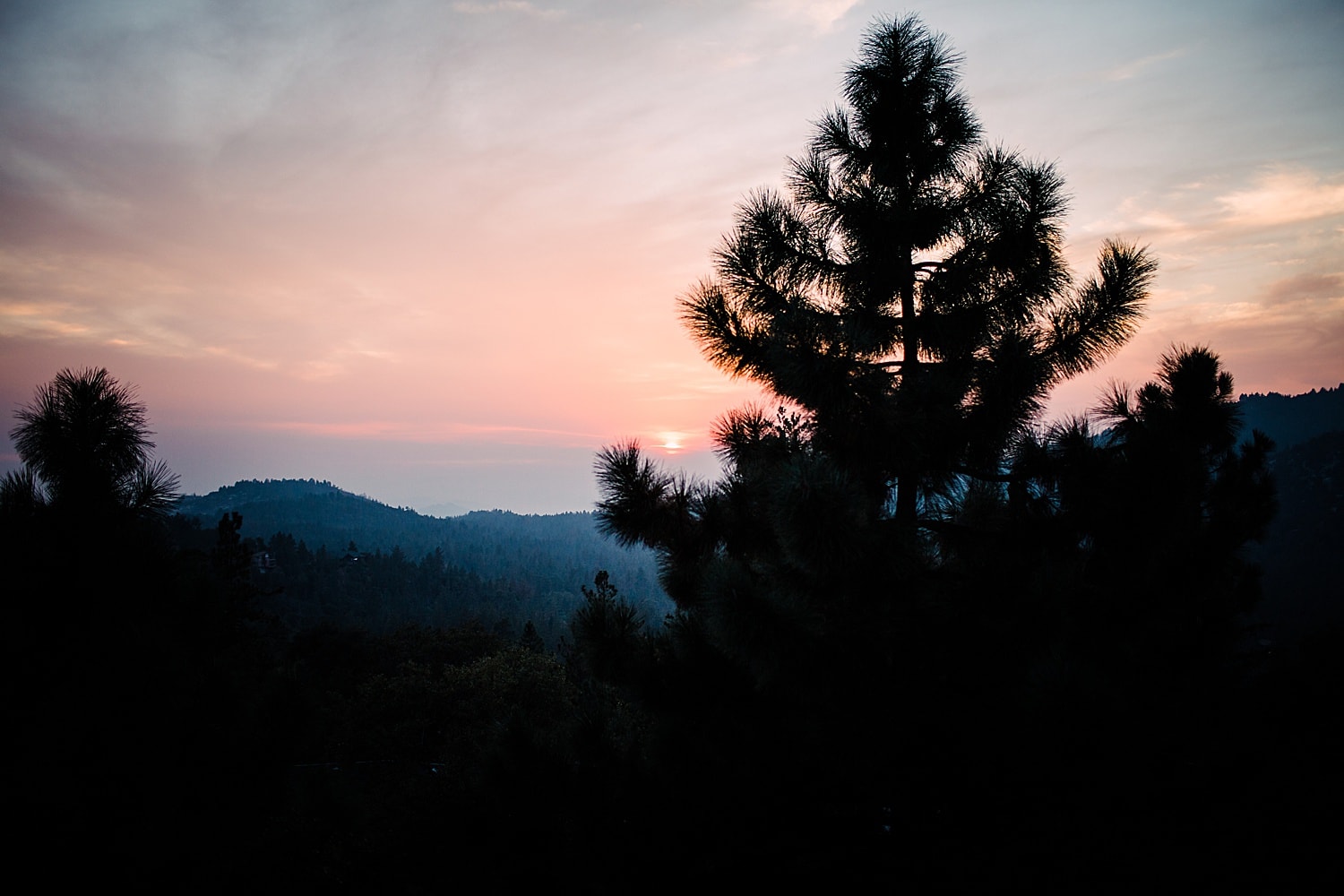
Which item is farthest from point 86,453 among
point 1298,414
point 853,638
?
point 1298,414

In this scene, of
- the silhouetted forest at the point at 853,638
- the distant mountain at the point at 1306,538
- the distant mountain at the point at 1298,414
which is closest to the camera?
the silhouetted forest at the point at 853,638

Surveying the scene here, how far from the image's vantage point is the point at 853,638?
3426mm

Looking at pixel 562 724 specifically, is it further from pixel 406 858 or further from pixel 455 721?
pixel 455 721

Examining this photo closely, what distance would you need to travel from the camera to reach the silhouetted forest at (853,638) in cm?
312

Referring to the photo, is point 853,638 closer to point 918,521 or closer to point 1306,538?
point 918,521

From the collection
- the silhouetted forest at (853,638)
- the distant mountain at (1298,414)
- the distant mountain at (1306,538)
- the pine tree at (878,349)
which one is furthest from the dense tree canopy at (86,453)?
the distant mountain at (1298,414)

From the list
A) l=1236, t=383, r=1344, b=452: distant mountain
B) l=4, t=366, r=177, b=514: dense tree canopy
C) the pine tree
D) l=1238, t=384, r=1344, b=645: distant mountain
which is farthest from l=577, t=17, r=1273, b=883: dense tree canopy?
l=1236, t=383, r=1344, b=452: distant mountain

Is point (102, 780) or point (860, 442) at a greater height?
point (860, 442)

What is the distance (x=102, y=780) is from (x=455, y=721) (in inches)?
1004

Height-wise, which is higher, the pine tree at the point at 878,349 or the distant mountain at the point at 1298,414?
the distant mountain at the point at 1298,414

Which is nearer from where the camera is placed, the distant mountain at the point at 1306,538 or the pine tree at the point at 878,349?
the pine tree at the point at 878,349

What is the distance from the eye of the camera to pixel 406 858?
11312 mm

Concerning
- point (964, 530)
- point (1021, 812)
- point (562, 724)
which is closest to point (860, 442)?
point (964, 530)

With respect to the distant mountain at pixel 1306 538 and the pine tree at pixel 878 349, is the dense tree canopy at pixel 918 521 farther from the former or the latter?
the distant mountain at pixel 1306 538
